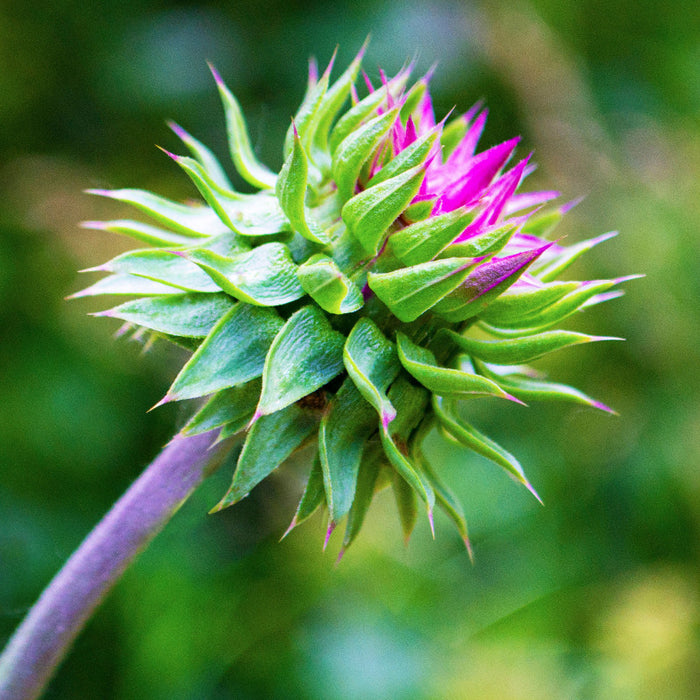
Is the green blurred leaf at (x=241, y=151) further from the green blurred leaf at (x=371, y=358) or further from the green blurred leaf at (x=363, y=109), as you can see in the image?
→ the green blurred leaf at (x=371, y=358)

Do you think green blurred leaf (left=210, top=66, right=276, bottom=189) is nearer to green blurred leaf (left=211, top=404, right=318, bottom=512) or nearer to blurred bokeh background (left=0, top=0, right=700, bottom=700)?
green blurred leaf (left=211, top=404, right=318, bottom=512)

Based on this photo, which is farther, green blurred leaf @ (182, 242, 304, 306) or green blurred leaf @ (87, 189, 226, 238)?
green blurred leaf @ (87, 189, 226, 238)

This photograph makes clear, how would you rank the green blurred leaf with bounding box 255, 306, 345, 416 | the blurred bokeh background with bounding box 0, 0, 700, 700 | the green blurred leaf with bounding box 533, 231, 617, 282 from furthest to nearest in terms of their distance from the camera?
the blurred bokeh background with bounding box 0, 0, 700, 700, the green blurred leaf with bounding box 533, 231, 617, 282, the green blurred leaf with bounding box 255, 306, 345, 416

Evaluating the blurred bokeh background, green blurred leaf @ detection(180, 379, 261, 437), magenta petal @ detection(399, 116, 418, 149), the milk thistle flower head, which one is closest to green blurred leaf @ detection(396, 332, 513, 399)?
the milk thistle flower head

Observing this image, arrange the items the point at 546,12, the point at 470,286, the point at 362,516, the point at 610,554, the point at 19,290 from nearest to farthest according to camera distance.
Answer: the point at 470,286 < the point at 362,516 < the point at 19,290 < the point at 610,554 < the point at 546,12

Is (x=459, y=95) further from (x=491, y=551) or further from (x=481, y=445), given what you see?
(x=481, y=445)

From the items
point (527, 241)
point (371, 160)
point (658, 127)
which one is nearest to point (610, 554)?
point (658, 127)
